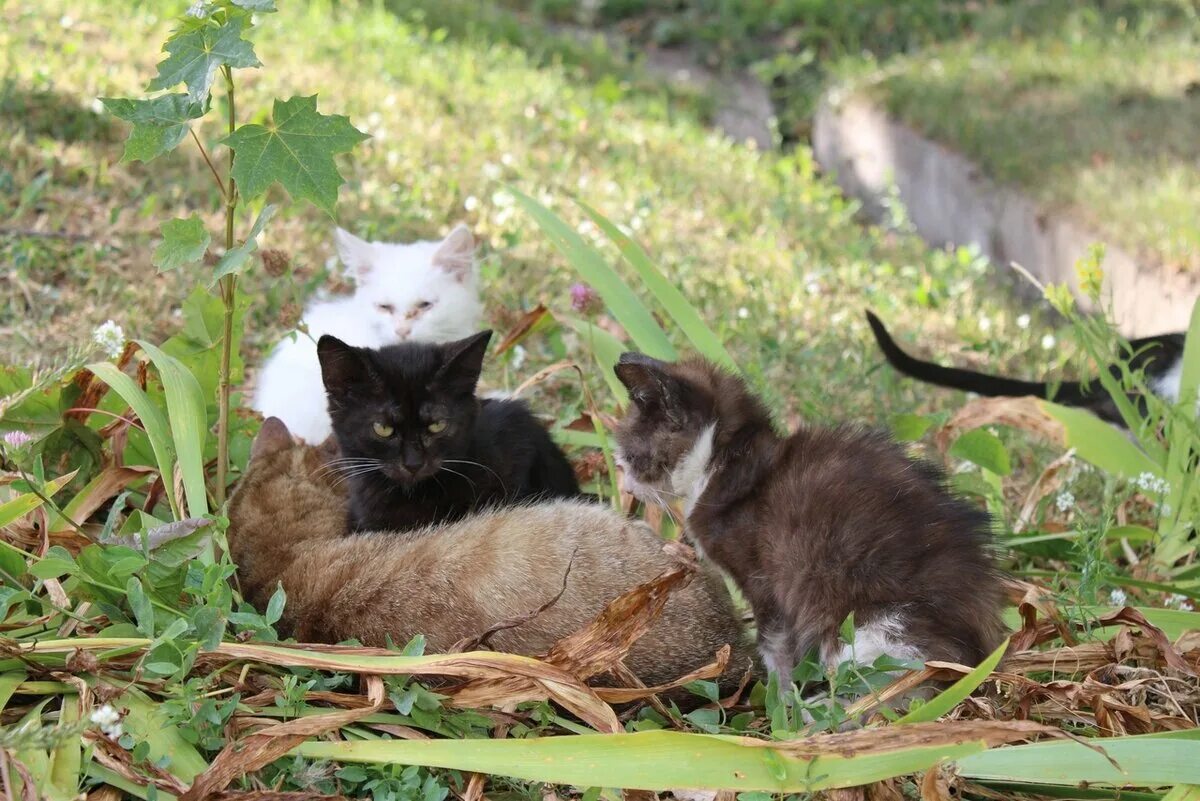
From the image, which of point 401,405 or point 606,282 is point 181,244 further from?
point 606,282

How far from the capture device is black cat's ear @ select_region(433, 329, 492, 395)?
11.0ft

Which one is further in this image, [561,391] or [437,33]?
[437,33]

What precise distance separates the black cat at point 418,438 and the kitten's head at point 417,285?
0.77 m

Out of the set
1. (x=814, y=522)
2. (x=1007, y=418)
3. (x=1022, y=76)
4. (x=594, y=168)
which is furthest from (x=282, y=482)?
(x=1022, y=76)

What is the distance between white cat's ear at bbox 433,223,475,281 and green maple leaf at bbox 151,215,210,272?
1.69 meters

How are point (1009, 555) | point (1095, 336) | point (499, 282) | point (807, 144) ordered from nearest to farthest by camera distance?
point (1009, 555)
point (1095, 336)
point (499, 282)
point (807, 144)

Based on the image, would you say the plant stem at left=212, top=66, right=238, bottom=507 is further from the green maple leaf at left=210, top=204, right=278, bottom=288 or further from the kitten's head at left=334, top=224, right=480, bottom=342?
the kitten's head at left=334, top=224, right=480, bottom=342

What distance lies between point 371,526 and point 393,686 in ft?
2.94

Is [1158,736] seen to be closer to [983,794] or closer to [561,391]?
[983,794]

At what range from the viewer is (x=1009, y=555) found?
3338 millimetres

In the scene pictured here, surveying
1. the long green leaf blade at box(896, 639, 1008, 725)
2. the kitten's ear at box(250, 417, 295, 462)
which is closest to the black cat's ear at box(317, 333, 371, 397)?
the kitten's ear at box(250, 417, 295, 462)

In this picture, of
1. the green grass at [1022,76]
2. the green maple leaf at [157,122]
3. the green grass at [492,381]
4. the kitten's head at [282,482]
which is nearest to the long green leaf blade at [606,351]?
the green grass at [492,381]

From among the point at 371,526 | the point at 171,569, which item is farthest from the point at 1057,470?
the point at 171,569

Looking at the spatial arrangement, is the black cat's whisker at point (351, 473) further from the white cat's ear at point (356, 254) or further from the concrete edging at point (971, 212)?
the concrete edging at point (971, 212)
